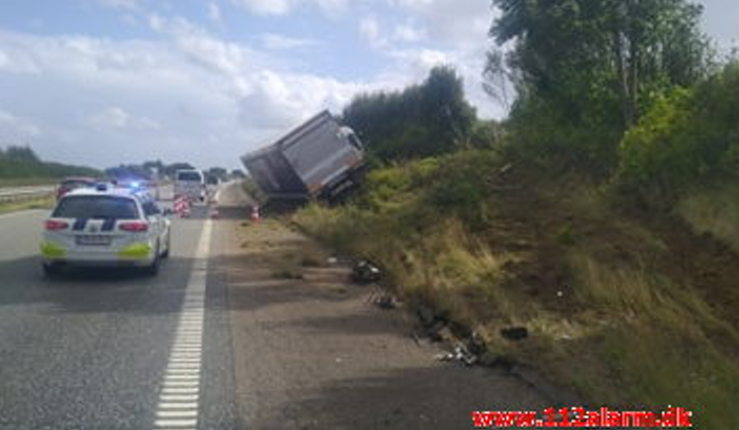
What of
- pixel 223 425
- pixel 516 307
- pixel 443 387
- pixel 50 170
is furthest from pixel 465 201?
pixel 50 170

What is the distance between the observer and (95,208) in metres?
17.2

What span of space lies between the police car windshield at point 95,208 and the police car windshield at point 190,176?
38624 mm

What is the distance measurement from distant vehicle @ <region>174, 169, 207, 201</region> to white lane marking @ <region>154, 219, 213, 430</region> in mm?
39319

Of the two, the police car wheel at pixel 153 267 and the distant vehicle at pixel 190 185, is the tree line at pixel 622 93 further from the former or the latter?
the distant vehicle at pixel 190 185

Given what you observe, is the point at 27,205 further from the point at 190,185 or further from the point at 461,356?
the point at 461,356

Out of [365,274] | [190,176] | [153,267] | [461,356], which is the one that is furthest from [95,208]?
[190,176]

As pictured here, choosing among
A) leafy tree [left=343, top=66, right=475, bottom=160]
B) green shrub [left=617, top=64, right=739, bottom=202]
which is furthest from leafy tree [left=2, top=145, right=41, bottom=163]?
green shrub [left=617, top=64, right=739, bottom=202]

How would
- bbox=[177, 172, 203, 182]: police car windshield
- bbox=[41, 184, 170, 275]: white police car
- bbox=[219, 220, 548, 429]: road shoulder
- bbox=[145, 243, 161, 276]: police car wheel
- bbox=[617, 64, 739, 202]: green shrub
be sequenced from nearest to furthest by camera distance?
bbox=[219, 220, 548, 429]: road shoulder
bbox=[41, 184, 170, 275]: white police car
bbox=[145, 243, 161, 276]: police car wheel
bbox=[617, 64, 739, 202]: green shrub
bbox=[177, 172, 203, 182]: police car windshield

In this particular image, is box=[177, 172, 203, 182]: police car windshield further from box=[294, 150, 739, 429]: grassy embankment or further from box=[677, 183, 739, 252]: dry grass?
box=[677, 183, 739, 252]: dry grass

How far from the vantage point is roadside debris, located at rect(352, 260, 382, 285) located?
17.4 metres

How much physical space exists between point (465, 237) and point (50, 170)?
104 m

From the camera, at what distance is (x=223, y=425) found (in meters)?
7.60

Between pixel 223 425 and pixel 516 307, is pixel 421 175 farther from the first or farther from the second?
pixel 223 425

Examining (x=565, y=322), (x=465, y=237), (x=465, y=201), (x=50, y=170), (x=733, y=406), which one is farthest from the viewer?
(x=50, y=170)
